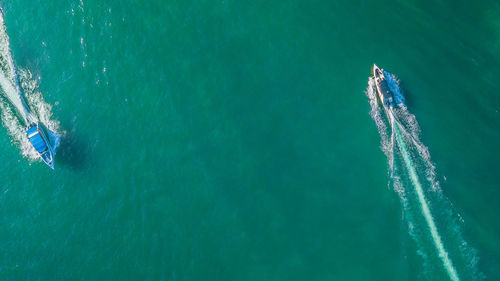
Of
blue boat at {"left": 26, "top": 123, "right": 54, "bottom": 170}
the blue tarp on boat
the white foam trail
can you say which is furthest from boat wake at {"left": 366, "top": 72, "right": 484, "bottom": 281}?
the blue tarp on boat

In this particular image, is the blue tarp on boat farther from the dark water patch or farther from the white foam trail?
the white foam trail

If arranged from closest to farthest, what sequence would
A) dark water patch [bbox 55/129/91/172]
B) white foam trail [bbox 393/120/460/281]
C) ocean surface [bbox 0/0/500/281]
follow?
1. white foam trail [bbox 393/120/460/281]
2. ocean surface [bbox 0/0/500/281]
3. dark water patch [bbox 55/129/91/172]

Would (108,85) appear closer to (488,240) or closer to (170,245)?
(170,245)

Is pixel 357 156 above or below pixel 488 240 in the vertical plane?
above

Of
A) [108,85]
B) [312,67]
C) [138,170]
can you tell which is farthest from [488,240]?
[108,85]

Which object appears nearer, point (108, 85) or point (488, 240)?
point (488, 240)
